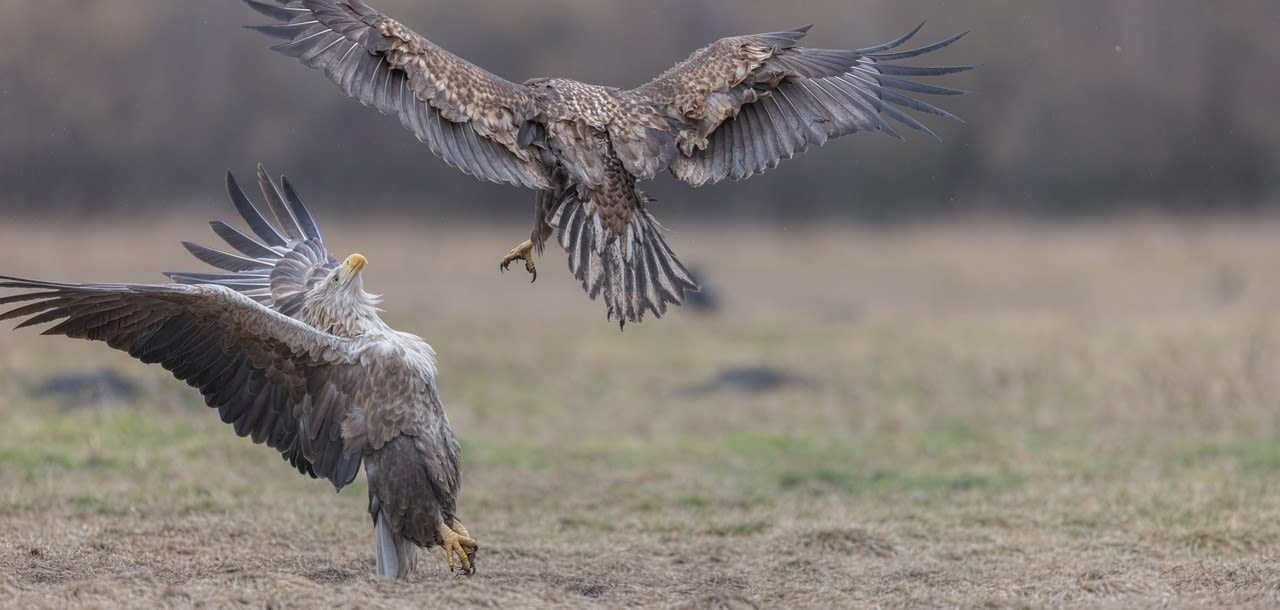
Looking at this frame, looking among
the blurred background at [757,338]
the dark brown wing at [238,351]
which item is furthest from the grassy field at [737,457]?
the dark brown wing at [238,351]

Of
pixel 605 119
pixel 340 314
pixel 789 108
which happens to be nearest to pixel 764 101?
pixel 789 108

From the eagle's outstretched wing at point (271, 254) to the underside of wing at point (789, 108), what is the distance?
5.86 feet

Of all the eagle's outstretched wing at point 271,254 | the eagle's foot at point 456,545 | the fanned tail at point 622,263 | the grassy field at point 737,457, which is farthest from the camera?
the eagle's outstretched wing at point 271,254

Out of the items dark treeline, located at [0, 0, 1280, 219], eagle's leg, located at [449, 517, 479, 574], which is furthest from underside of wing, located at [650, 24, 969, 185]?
dark treeline, located at [0, 0, 1280, 219]

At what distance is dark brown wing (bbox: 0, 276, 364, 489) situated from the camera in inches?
211

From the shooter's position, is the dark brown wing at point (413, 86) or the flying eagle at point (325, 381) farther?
the dark brown wing at point (413, 86)

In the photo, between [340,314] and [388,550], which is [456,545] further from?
[340,314]

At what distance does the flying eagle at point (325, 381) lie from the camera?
544 cm

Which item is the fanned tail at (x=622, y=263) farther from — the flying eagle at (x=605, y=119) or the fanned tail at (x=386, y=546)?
the fanned tail at (x=386, y=546)

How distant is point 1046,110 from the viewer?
18000 mm

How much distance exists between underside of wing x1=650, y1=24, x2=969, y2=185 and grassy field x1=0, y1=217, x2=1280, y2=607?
5.72ft

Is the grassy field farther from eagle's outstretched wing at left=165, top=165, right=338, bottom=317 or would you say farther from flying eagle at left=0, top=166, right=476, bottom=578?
eagle's outstretched wing at left=165, top=165, right=338, bottom=317

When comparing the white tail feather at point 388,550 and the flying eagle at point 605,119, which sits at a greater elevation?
the flying eagle at point 605,119

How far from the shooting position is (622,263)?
578cm
